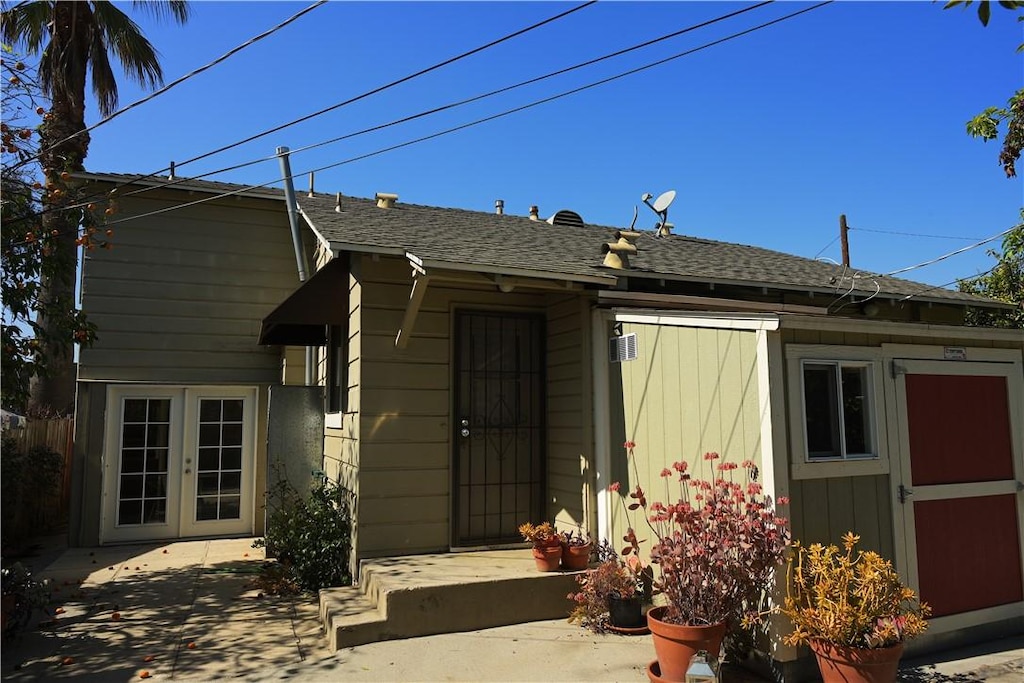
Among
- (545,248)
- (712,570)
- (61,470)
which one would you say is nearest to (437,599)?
(712,570)

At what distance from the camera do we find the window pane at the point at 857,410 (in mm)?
4598

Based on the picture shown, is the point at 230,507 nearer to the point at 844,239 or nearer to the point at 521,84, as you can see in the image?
the point at 521,84

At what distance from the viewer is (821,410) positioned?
4500 millimetres

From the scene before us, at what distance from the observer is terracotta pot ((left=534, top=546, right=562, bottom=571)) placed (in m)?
5.41

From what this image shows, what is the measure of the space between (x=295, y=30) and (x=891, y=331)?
5.53m

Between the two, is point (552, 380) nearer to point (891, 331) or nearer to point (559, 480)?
point (559, 480)

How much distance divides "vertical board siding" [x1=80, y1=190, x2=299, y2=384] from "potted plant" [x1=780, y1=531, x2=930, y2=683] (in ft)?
27.7

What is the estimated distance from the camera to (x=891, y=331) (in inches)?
185

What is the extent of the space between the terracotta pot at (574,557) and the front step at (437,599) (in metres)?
0.09

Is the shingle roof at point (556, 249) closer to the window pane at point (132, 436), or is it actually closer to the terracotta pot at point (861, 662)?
the terracotta pot at point (861, 662)

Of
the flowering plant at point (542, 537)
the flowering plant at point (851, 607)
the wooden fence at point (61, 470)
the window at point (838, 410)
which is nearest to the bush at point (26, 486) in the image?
the wooden fence at point (61, 470)

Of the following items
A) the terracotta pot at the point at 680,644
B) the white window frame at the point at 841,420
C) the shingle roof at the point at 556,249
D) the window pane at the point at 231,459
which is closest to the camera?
the terracotta pot at the point at 680,644

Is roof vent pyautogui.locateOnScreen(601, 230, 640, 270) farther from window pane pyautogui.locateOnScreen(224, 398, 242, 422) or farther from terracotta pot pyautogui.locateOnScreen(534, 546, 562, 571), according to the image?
window pane pyautogui.locateOnScreen(224, 398, 242, 422)

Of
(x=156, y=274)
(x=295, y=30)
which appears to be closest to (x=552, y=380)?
(x=295, y=30)
